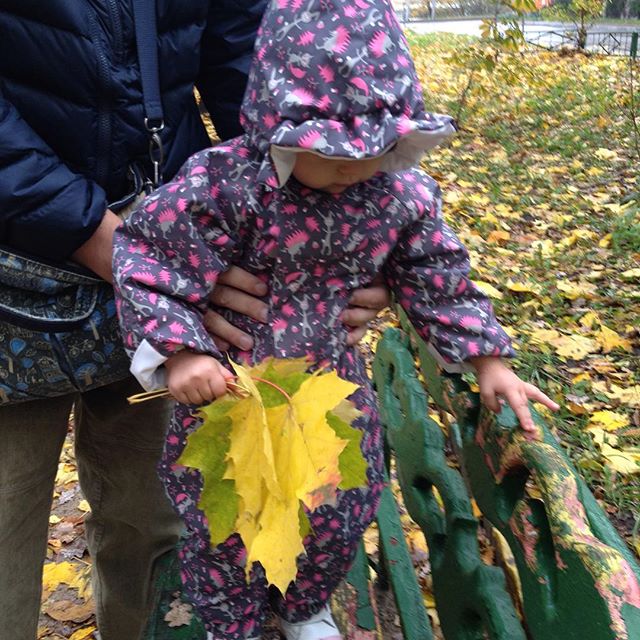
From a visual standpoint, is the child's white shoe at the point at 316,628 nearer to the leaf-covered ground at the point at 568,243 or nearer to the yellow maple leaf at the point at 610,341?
the leaf-covered ground at the point at 568,243

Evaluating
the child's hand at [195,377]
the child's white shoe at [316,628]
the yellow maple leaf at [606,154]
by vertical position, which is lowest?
the yellow maple leaf at [606,154]

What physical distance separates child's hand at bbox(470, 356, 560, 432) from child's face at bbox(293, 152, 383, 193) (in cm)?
42

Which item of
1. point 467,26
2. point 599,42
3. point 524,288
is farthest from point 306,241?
point 467,26

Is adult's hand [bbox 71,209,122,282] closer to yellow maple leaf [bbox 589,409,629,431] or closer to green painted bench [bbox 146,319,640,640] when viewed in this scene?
green painted bench [bbox 146,319,640,640]

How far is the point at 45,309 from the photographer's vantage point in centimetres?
151

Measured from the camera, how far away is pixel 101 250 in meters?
1.51

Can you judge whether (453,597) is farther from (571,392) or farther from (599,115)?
(599,115)

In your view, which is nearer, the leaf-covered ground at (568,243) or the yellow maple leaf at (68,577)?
the yellow maple leaf at (68,577)

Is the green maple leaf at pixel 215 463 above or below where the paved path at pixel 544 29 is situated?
above

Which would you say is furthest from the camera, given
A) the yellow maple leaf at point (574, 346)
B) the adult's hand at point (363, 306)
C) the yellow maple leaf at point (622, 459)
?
the yellow maple leaf at point (574, 346)

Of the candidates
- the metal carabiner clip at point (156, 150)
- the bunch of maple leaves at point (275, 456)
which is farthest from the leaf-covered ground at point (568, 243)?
the metal carabiner clip at point (156, 150)

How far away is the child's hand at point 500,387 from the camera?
1.44 m

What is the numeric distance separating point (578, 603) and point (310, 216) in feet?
2.46

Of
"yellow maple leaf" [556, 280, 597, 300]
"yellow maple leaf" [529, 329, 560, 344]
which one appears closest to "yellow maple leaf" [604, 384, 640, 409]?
"yellow maple leaf" [529, 329, 560, 344]
